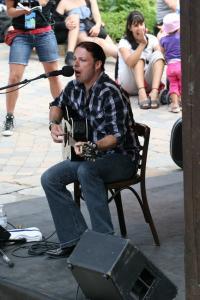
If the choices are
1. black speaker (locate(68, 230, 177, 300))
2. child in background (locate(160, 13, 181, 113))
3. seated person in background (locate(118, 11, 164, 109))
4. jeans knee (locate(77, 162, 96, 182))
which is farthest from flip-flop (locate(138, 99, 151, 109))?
black speaker (locate(68, 230, 177, 300))

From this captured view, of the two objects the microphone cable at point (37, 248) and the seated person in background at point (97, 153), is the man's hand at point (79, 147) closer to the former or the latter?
the seated person in background at point (97, 153)

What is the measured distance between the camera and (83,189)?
5.15 meters

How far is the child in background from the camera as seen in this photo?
985 cm

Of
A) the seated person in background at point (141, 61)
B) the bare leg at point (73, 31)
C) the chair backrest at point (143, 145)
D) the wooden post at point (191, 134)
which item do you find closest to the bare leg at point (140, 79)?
the seated person in background at point (141, 61)

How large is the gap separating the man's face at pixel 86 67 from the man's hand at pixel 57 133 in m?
0.34

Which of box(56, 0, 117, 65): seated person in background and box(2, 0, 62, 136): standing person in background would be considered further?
box(56, 0, 117, 65): seated person in background

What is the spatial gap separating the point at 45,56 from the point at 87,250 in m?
4.68

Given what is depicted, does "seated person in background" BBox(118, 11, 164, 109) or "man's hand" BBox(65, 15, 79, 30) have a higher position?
"man's hand" BBox(65, 15, 79, 30)

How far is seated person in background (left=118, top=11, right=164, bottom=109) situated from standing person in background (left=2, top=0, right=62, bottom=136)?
4.35 feet

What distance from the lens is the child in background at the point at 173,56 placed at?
985 centimetres

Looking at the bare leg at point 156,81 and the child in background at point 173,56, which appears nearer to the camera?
the child in background at point 173,56

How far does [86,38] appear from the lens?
11.2 meters

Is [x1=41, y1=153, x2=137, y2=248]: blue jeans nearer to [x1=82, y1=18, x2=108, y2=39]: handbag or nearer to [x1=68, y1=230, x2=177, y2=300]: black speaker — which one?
[x1=68, y1=230, x2=177, y2=300]: black speaker

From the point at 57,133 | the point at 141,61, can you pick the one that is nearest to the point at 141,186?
the point at 57,133
